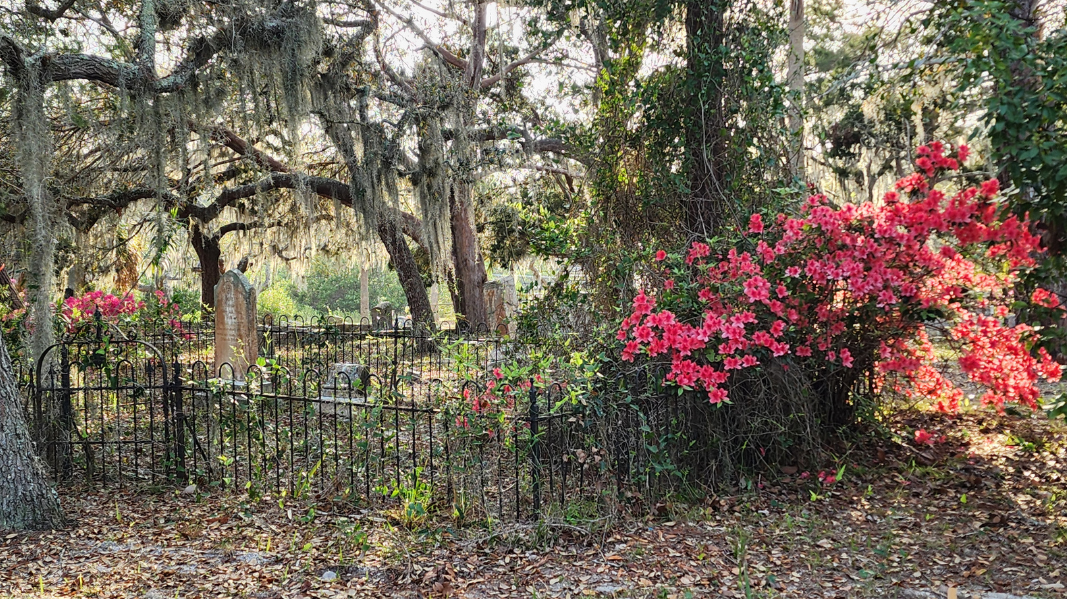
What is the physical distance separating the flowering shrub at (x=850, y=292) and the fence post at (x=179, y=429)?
3127 millimetres

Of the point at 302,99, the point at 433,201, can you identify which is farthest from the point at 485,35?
the point at 302,99

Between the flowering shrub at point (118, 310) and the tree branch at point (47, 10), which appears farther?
the flowering shrub at point (118, 310)

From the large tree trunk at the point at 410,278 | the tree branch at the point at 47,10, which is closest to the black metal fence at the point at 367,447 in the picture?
the tree branch at the point at 47,10

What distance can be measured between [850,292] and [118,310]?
8.46m

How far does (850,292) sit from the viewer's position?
4348mm

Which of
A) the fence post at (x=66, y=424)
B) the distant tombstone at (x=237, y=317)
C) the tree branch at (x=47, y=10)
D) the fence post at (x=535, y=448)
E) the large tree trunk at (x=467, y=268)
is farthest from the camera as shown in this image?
the large tree trunk at (x=467, y=268)

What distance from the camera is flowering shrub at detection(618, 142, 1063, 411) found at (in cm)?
405

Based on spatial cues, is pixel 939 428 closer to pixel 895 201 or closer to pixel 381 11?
pixel 895 201

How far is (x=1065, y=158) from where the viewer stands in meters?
3.12

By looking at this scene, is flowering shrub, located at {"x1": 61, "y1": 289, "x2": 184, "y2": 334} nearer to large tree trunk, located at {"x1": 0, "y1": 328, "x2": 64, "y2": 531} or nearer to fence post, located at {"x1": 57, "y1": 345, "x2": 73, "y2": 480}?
fence post, located at {"x1": 57, "y1": 345, "x2": 73, "y2": 480}

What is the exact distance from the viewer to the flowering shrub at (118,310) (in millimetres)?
7936

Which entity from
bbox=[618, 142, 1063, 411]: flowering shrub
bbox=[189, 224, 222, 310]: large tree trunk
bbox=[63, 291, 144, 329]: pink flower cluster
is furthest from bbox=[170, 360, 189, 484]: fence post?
bbox=[189, 224, 222, 310]: large tree trunk

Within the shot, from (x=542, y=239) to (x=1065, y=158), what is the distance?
116 inches

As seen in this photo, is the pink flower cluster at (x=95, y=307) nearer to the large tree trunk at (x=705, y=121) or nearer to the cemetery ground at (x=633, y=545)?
the cemetery ground at (x=633, y=545)
